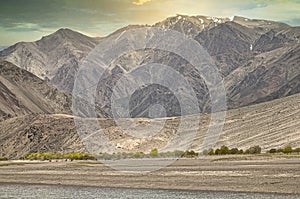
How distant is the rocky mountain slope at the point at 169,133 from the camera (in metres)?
130

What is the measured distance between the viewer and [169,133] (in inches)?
6747

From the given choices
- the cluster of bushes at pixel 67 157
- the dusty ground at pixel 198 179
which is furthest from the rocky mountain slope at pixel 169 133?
the dusty ground at pixel 198 179

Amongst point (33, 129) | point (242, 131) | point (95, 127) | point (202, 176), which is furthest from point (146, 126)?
point (202, 176)

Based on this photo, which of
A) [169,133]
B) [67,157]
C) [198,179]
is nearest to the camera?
[198,179]

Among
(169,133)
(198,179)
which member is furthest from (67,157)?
(198,179)

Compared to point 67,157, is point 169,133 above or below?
above

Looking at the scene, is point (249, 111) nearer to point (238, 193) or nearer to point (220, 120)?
point (220, 120)

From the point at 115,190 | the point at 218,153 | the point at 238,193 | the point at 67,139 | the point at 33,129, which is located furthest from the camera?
the point at 33,129

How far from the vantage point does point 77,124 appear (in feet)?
648

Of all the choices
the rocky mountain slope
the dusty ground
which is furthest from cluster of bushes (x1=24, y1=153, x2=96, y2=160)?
the dusty ground

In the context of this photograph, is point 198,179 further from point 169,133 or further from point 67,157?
point 169,133

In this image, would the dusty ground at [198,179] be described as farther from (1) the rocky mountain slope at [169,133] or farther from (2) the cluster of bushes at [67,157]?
(2) the cluster of bushes at [67,157]

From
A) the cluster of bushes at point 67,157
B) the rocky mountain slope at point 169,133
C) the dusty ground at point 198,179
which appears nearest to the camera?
the dusty ground at point 198,179

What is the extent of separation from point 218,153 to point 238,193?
65.9 meters
